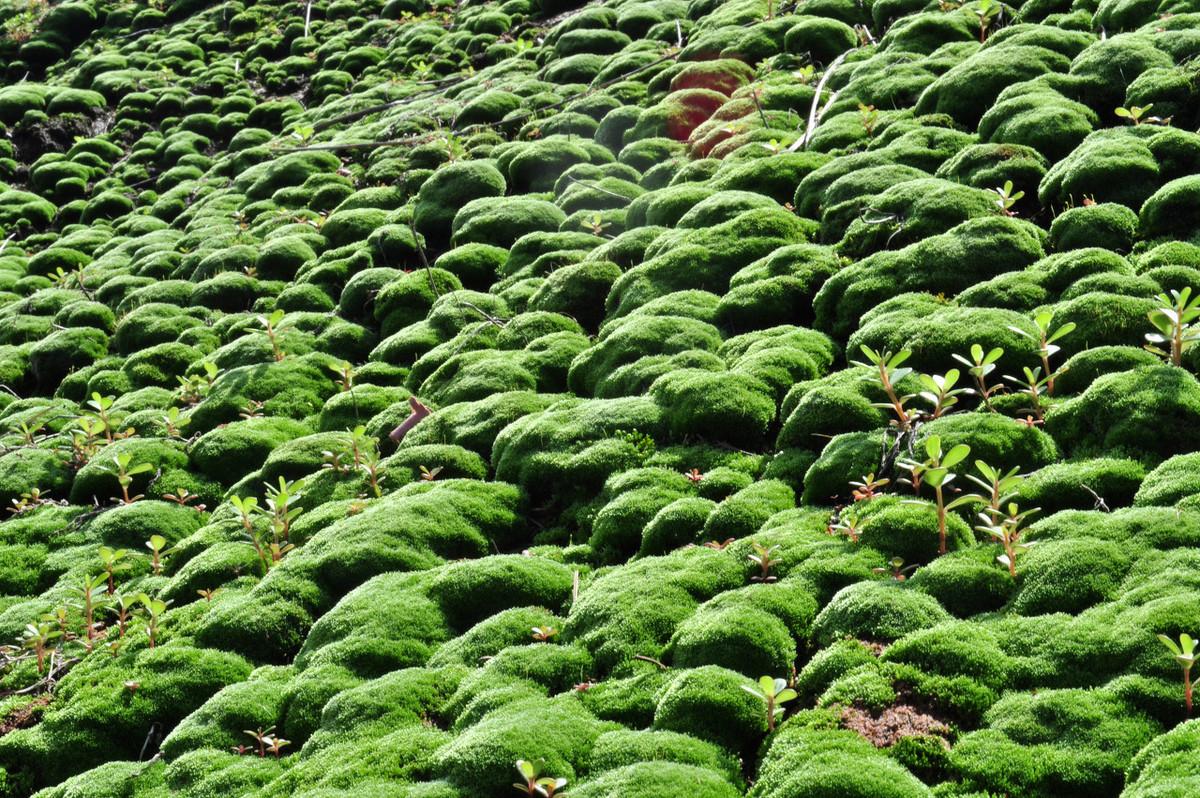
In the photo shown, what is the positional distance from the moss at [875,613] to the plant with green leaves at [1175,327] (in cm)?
291

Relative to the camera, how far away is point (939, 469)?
746 cm

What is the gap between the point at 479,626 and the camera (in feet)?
28.0

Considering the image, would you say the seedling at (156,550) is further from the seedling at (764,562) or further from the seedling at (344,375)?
the seedling at (764,562)

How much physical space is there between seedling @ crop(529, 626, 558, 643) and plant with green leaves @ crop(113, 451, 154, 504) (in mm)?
6071

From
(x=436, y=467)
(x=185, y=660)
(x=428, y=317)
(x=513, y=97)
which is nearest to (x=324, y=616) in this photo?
(x=185, y=660)

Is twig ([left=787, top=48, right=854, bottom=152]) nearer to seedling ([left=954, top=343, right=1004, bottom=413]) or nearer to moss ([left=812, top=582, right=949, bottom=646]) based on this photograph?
seedling ([left=954, top=343, right=1004, bottom=413])

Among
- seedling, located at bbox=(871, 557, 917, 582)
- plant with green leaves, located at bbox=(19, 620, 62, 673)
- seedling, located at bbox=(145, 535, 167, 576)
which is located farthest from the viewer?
seedling, located at bbox=(145, 535, 167, 576)

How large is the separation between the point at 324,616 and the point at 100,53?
34.0 meters

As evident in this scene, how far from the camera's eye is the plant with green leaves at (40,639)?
9.91 m

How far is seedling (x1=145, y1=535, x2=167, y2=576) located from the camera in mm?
10891

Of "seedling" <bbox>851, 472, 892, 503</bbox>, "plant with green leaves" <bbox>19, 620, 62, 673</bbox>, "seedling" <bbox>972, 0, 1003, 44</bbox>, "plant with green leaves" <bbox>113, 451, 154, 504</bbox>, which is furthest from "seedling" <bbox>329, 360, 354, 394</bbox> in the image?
"seedling" <bbox>972, 0, 1003, 44</bbox>

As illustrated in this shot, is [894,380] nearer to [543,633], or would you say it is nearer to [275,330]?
[543,633]

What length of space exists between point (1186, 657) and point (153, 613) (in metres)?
8.25

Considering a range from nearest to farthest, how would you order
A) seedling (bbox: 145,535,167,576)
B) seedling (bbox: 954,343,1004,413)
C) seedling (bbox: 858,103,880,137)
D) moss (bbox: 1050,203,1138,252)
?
seedling (bbox: 954,343,1004,413), seedling (bbox: 145,535,167,576), moss (bbox: 1050,203,1138,252), seedling (bbox: 858,103,880,137)
